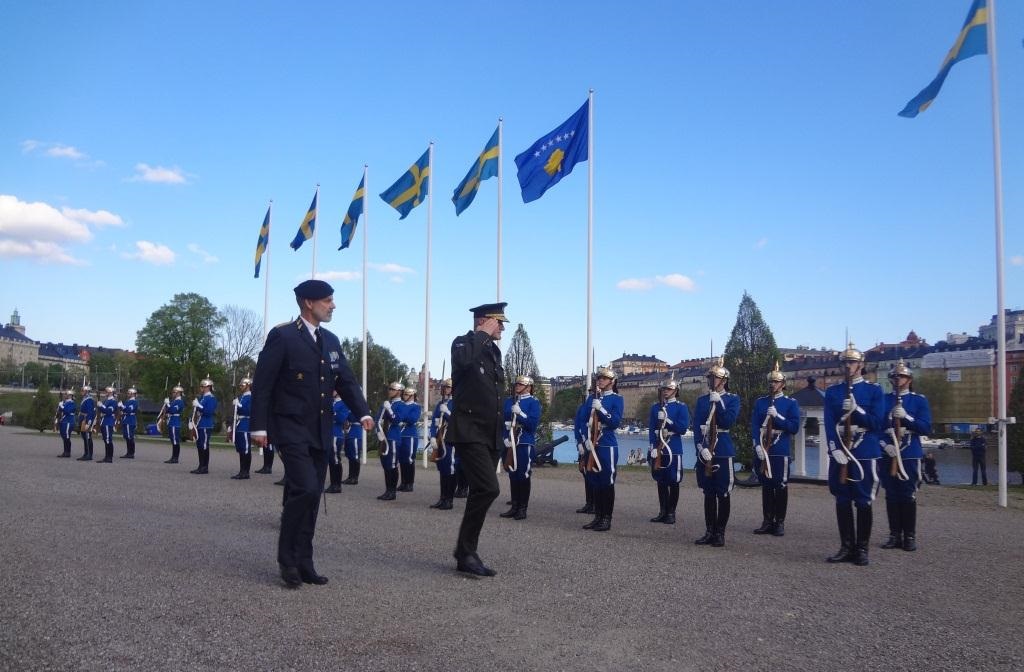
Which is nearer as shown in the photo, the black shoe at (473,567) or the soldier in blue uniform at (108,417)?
the black shoe at (473,567)

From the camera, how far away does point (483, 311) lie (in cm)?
746

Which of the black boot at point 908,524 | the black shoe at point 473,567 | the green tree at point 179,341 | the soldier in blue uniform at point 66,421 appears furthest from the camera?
the green tree at point 179,341

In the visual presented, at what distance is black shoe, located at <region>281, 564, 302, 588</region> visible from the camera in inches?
231

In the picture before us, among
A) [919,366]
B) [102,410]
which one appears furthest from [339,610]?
[919,366]

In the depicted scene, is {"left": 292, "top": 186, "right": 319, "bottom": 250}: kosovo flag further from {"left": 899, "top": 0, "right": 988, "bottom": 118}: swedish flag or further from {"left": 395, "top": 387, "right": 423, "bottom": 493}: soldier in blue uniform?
{"left": 899, "top": 0, "right": 988, "bottom": 118}: swedish flag

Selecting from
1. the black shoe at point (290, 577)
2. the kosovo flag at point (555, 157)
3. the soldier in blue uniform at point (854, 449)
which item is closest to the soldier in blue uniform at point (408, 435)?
the kosovo flag at point (555, 157)

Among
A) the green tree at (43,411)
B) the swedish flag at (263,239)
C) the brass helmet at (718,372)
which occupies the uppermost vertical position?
the swedish flag at (263,239)

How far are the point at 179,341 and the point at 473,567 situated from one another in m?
71.9

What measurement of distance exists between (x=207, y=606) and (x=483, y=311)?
3.45 meters

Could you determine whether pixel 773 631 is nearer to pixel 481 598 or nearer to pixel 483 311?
pixel 481 598

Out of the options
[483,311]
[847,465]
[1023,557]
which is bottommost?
[1023,557]

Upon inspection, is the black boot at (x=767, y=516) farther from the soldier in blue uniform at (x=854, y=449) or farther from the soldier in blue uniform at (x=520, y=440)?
the soldier in blue uniform at (x=520, y=440)

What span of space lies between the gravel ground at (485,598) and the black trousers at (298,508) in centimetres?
28

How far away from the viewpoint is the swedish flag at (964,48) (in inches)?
561
